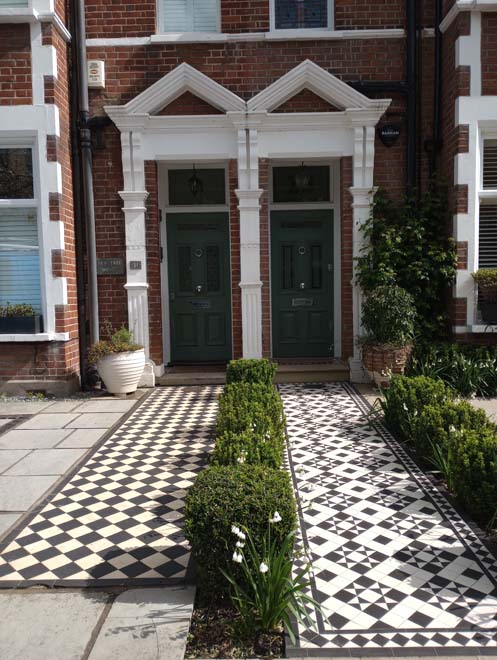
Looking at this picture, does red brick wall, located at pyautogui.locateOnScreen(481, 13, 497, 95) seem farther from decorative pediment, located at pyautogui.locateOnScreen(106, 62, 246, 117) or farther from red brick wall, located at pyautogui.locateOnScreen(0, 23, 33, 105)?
red brick wall, located at pyautogui.locateOnScreen(0, 23, 33, 105)

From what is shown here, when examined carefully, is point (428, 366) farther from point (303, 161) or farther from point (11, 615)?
point (11, 615)

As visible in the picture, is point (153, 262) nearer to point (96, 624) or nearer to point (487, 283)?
point (487, 283)

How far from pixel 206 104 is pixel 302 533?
5.97 m

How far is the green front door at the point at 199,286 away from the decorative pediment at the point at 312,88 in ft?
5.73

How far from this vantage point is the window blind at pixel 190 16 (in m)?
7.72

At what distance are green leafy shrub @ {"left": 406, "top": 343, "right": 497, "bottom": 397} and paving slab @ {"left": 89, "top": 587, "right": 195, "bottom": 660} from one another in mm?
4516

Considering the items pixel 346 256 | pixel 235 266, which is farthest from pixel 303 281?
pixel 235 266

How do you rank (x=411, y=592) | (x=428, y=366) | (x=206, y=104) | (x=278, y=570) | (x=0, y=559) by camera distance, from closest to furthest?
(x=278, y=570), (x=411, y=592), (x=0, y=559), (x=428, y=366), (x=206, y=104)

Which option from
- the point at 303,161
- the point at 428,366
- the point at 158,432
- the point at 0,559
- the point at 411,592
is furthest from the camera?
the point at 303,161

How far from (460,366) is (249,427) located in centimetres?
378

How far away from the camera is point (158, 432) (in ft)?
18.2

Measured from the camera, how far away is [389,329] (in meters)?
6.83

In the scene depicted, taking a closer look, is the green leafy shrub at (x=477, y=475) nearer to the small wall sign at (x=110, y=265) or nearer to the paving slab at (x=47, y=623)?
the paving slab at (x=47, y=623)

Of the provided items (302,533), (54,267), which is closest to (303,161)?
(54,267)
